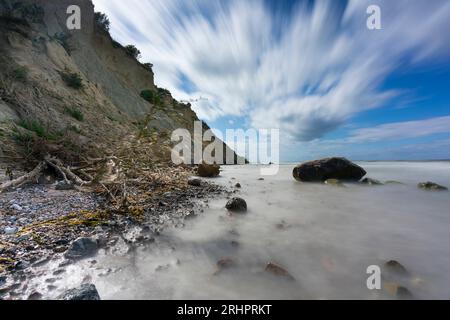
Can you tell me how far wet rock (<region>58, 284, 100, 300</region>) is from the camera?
4.86 ft

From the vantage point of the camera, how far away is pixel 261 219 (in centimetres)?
373

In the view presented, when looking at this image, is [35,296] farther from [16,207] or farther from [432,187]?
[432,187]

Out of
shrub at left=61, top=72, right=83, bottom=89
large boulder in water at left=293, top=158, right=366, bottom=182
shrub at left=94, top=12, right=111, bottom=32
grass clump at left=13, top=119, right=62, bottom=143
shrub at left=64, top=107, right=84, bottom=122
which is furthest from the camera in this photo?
shrub at left=94, top=12, right=111, bottom=32

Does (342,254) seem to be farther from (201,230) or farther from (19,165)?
(19,165)

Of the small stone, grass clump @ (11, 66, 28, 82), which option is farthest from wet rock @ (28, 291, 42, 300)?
grass clump @ (11, 66, 28, 82)

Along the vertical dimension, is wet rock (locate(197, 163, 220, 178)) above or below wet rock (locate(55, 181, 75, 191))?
above

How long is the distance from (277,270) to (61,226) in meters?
2.56

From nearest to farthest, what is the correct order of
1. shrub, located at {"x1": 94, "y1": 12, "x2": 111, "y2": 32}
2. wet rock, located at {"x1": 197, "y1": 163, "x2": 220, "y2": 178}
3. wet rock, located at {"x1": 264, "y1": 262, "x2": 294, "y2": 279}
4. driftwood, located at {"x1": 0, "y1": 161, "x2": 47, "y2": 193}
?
wet rock, located at {"x1": 264, "y1": 262, "x2": 294, "y2": 279}, driftwood, located at {"x1": 0, "y1": 161, "x2": 47, "y2": 193}, wet rock, located at {"x1": 197, "y1": 163, "x2": 220, "y2": 178}, shrub, located at {"x1": 94, "y1": 12, "x2": 111, "y2": 32}

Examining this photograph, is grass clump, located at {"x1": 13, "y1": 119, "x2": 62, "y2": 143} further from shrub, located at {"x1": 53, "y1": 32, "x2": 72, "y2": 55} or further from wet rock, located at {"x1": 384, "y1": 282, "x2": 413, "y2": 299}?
shrub, located at {"x1": 53, "y1": 32, "x2": 72, "y2": 55}

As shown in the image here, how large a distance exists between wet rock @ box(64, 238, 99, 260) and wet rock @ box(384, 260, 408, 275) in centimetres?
292

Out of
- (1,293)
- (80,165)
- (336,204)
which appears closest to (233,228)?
(1,293)

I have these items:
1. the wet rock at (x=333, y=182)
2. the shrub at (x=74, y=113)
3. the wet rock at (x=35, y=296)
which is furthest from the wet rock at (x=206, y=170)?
the wet rock at (x=35, y=296)

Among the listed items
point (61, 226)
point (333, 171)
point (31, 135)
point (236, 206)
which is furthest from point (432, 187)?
point (31, 135)

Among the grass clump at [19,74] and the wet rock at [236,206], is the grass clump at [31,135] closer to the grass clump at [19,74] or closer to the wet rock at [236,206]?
the grass clump at [19,74]
